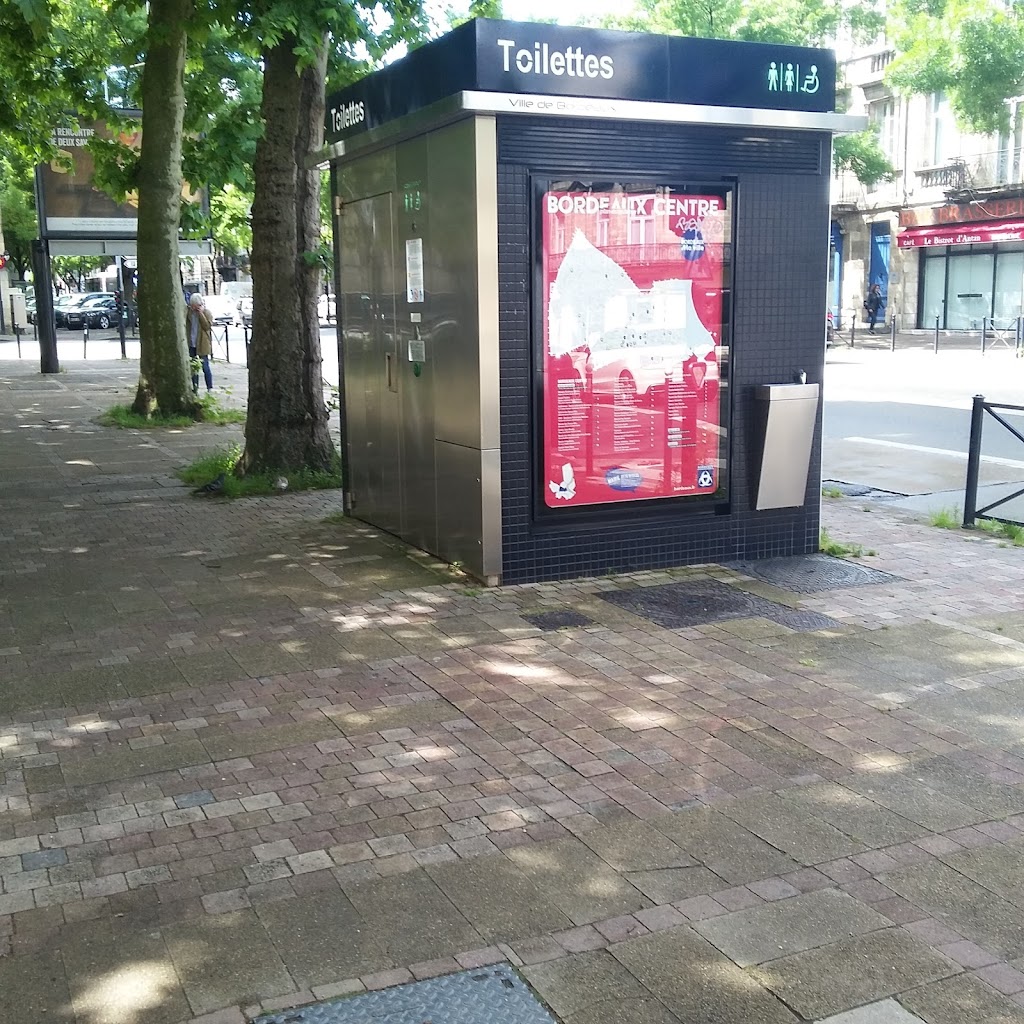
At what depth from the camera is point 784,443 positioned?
8422 mm

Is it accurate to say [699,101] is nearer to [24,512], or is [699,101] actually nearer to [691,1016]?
[691,1016]

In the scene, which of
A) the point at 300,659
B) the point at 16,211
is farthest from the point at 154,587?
the point at 16,211

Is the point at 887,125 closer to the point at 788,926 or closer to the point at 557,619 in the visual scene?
the point at 557,619

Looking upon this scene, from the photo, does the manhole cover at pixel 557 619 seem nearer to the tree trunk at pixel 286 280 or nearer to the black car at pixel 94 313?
the tree trunk at pixel 286 280

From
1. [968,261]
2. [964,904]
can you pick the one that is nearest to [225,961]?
[964,904]

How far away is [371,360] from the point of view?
9633 mm

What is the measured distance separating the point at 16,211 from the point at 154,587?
198ft

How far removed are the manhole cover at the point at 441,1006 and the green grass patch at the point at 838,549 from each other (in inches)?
232

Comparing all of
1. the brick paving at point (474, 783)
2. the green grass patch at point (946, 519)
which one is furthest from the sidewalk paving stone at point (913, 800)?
the green grass patch at point (946, 519)

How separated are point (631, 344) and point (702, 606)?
1.81 m

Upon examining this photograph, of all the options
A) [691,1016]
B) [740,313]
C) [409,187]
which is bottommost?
[691,1016]

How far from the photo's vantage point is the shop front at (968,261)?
38.8 m

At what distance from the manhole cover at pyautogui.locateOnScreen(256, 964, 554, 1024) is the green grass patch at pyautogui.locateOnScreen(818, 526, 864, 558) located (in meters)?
5.89

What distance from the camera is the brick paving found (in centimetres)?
363
